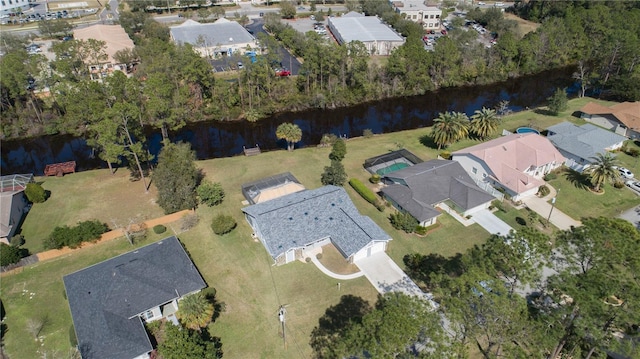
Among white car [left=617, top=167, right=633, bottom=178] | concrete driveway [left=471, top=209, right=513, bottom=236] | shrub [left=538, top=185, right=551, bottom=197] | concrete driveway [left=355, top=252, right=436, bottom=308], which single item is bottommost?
concrete driveway [left=355, top=252, right=436, bottom=308]

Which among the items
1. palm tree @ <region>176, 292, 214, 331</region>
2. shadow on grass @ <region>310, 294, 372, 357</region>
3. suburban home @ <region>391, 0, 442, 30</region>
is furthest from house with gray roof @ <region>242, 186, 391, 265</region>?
suburban home @ <region>391, 0, 442, 30</region>

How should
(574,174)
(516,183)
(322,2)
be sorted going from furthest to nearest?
(322,2) < (574,174) < (516,183)

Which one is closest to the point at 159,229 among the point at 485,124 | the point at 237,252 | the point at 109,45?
the point at 237,252

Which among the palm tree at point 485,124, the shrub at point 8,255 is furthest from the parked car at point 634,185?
the shrub at point 8,255

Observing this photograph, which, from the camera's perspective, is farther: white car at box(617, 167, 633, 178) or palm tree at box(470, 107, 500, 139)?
palm tree at box(470, 107, 500, 139)

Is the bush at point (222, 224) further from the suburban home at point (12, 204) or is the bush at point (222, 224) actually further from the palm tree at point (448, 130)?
the palm tree at point (448, 130)

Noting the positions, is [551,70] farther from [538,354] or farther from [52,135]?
[52,135]

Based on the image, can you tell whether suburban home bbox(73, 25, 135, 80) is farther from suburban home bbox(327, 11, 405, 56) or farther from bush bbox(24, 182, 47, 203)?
suburban home bbox(327, 11, 405, 56)

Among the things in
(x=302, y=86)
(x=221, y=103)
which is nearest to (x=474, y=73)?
(x=302, y=86)
